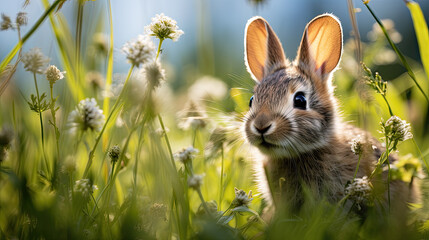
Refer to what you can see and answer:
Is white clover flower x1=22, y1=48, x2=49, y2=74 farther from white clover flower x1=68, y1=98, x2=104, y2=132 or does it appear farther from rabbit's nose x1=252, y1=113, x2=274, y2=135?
rabbit's nose x1=252, y1=113, x2=274, y2=135

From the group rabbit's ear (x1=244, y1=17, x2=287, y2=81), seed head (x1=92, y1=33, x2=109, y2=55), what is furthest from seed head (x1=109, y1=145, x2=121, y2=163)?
seed head (x1=92, y1=33, x2=109, y2=55)

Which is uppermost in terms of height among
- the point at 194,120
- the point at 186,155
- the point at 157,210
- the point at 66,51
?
the point at 66,51

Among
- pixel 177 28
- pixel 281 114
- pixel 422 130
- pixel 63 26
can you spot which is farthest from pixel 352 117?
pixel 63 26

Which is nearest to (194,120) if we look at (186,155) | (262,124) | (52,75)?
(262,124)

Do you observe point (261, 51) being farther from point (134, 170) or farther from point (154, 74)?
point (134, 170)

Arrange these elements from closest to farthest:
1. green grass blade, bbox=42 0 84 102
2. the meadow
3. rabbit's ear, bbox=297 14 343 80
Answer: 1. the meadow
2. green grass blade, bbox=42 0 84 102
3. rabbit's ear, bbox=297 14 343 80

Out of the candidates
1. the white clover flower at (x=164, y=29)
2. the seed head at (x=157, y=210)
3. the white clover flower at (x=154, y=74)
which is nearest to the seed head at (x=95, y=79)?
the white clover flower at (x=164, y=29)

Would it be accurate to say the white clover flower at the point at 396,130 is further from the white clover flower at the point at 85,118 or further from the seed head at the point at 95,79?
the seed head at the point at 95,79
